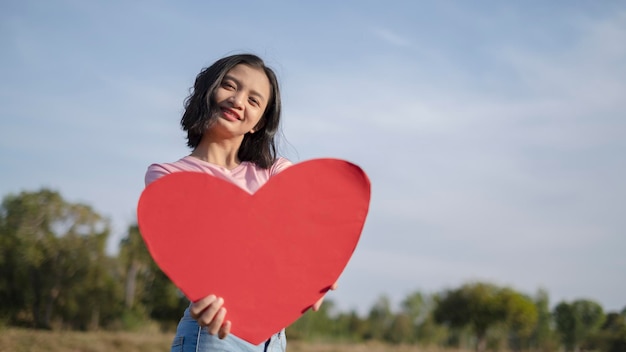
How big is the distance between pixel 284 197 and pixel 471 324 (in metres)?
16.3

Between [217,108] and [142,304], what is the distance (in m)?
13.8

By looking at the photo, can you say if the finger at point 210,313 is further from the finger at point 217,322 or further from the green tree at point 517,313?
the green tree at point 517,313

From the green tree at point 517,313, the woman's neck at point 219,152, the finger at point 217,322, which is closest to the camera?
the finger at point 217,322

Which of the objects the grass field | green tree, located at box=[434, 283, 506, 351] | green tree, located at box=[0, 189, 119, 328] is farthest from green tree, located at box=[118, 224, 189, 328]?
green tree, located at box=[434, 283, 506, 351]

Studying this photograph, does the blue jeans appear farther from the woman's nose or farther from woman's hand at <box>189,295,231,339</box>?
the woman's nose

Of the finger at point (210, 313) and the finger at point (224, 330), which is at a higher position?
the finger at point (210, 313)

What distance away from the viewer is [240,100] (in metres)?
2.37

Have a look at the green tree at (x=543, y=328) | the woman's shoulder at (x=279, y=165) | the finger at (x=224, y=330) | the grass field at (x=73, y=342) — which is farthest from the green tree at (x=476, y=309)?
the finger at (x=224, y=330)

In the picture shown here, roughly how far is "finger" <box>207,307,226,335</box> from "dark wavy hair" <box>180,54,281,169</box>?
0.73m

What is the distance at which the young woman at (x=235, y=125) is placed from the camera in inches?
92.4

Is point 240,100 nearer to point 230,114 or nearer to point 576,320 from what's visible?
point 230,114

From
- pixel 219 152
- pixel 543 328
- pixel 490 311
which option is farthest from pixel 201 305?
pixel 543 328

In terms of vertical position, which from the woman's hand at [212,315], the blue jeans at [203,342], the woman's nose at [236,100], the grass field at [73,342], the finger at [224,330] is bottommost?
the grass field at [73,342]

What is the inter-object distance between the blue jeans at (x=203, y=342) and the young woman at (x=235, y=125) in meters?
0.04
